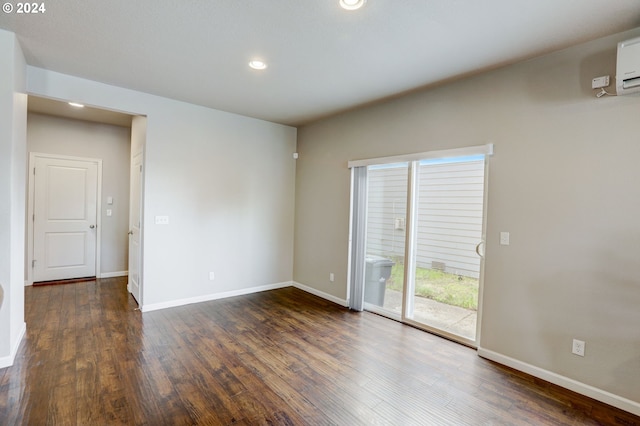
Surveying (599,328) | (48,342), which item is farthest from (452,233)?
(48,342)

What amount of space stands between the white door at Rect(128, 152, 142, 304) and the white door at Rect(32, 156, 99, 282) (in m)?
1.45

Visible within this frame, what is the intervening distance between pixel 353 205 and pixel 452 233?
143 cm

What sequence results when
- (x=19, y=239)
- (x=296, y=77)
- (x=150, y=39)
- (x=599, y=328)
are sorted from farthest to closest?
1. (x=296, y=77)
2. (x=19, y=239)
3. (x=150, y=39)
4. (x=599, y=328)

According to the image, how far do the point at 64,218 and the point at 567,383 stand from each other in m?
7.20

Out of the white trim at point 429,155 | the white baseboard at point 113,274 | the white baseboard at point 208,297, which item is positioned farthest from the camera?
the white baseboard at point 113,274

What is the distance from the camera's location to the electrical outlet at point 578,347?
7.89 feet

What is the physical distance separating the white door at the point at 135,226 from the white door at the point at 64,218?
1.45 metres

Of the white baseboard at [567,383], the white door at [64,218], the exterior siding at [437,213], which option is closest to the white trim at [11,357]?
the white door at [64,218]

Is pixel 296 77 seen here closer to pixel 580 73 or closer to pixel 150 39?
pixel 150 39

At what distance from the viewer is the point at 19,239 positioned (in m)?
2.86

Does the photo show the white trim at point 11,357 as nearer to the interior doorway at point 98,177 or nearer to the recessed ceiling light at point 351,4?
the interior doorway at point 98,177

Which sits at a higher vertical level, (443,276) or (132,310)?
(443,276)

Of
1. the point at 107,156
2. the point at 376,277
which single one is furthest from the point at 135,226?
the point at 376,277

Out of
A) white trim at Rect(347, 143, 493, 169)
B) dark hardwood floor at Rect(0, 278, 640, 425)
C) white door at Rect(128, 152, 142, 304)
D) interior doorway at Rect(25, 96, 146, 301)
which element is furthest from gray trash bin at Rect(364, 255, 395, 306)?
interior doorway at Rect(25, 96, 146, 301)
